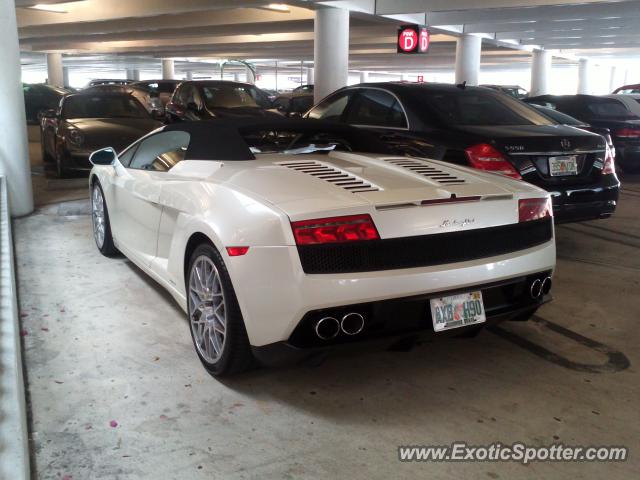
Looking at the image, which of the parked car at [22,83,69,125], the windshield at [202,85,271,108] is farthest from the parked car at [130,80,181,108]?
the windshield at [202,85,271,108]

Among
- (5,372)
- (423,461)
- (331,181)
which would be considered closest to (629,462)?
(423,461)

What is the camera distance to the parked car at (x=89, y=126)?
8.70 meters

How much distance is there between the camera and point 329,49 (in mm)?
14406

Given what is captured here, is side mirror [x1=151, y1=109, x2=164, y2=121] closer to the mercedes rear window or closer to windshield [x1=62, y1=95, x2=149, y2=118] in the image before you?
windshield [x1=62, y1=95, x2=149, y2=118]

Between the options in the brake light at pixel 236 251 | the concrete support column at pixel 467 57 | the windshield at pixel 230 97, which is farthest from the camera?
the concrete support column at pixel 467 57

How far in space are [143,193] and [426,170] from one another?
188 centimetres

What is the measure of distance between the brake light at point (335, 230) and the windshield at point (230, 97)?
29.5ft

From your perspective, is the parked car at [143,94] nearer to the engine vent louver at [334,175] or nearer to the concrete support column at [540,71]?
the engine vent louver at [334,175]

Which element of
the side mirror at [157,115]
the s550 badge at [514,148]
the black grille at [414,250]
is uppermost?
the side mirror at [157,115]

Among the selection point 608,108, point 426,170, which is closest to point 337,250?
point 426,170

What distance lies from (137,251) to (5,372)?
173cm

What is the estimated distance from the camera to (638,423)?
2.91 meters

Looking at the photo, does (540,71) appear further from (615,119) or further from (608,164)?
(608,164)

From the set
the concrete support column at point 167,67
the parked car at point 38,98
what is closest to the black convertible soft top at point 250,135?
the parked car at point 38,98
